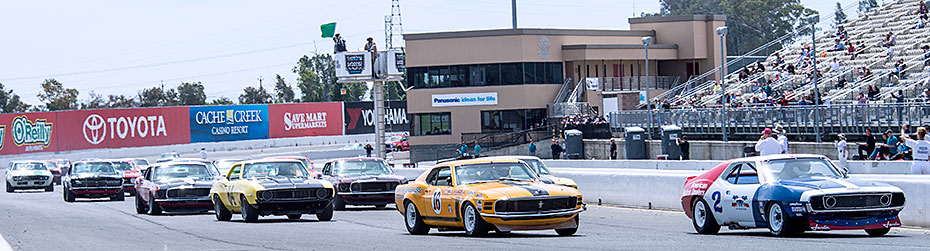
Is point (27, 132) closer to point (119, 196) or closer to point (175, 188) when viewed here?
point (119, 196)

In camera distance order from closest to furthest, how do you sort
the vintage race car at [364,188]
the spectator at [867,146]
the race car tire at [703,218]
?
the race car tire at [703,218] < the vintage race car at [364,188] < the spectator at [867,146]

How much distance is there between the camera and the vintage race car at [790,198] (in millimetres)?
13734

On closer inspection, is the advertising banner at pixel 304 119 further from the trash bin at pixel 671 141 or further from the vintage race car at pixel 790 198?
the vintage race car at pixel 790 198

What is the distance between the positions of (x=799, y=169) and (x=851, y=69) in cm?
2926

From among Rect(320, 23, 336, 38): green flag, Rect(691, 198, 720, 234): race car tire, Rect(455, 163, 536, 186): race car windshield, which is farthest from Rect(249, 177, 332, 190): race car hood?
Rect(320, 23, 336, 38): green flag

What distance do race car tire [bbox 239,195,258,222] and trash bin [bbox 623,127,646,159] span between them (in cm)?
2488

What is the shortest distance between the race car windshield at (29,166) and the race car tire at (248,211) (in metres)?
26.6

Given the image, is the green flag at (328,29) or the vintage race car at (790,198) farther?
the green flag at (328,29)

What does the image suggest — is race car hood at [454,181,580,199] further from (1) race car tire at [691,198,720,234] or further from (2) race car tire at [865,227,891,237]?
(2) race car tire at [865,227,891,237]

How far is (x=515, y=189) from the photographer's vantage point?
601 inches

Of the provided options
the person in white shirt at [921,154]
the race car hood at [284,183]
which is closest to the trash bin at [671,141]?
the person in white shirt at [921,154]

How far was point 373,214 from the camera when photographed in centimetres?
2383

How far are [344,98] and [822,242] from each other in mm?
124954

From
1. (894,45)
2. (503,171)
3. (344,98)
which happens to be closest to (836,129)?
(894,45)
